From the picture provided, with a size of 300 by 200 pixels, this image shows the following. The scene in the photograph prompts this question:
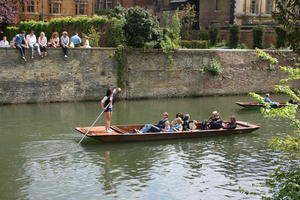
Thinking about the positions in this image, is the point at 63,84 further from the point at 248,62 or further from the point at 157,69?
the point at 248,62

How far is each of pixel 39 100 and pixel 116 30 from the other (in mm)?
5028

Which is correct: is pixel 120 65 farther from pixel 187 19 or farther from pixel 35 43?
pixel 187 19

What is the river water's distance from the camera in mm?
9852

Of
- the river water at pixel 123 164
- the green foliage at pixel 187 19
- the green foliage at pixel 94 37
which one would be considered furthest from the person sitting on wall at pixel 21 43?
the green foliage at pixel 187 19

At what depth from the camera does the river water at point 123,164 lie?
9.85m

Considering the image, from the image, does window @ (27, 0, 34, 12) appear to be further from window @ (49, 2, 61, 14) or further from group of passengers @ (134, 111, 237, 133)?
group of passengers @ (134, 111, 237, 133)

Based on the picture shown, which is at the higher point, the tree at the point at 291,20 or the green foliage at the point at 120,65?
the tree at the point at 291,20

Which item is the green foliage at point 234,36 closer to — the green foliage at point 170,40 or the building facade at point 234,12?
the building facade at point 234,12

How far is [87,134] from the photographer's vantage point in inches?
534

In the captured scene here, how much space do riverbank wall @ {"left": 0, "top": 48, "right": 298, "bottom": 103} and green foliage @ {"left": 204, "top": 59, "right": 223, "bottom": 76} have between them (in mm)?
171

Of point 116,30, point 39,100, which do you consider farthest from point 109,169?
point 116,30

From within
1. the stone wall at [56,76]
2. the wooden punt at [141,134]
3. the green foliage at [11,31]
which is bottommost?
the wooden punt at [141,134]

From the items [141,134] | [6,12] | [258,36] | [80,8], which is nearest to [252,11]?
[258,36]

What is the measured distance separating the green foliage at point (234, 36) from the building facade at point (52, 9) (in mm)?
12761
